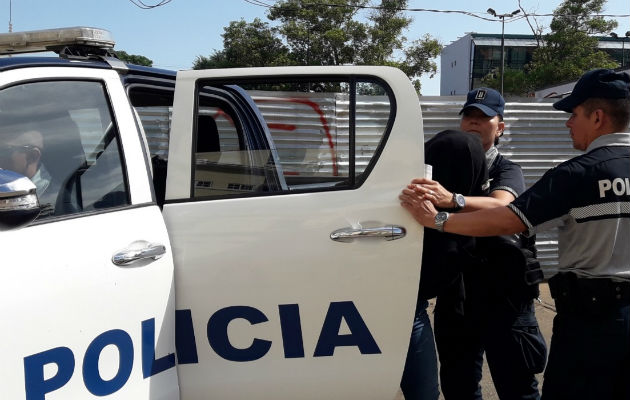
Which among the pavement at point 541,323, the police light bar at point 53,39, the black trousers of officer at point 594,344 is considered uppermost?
the police light bar at point 53,39

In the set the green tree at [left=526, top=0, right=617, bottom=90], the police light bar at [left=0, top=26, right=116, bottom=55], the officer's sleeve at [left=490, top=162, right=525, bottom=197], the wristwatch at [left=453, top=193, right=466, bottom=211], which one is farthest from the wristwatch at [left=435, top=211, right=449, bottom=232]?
the green tree at [left=526, top=0, right=617, bottom=90]

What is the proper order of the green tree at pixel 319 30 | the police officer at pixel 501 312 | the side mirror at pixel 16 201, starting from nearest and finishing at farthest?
the side mirror at pixel 16 201 → the police officer at pixel 501 312 → the green tree at pixel 319 30

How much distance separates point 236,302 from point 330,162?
75cm

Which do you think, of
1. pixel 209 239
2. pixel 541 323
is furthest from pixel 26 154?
pixel 541 323

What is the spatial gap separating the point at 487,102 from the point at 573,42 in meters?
39.2

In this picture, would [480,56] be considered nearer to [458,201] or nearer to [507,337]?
[507,337]

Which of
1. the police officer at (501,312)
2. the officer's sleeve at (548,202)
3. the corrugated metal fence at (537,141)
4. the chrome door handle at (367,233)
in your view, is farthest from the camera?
the corrugated metal fence at (537,141)

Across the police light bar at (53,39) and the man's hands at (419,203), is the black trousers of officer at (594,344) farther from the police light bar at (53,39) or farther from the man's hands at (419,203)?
the police light bar at (53,39)

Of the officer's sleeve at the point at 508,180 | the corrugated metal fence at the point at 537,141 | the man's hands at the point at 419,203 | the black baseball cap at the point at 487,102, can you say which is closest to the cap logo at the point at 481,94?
the black baseball cap at the point at 487,102

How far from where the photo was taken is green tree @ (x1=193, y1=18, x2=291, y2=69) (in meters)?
33.0

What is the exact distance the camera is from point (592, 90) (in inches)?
86.4

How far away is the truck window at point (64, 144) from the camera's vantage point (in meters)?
2.02

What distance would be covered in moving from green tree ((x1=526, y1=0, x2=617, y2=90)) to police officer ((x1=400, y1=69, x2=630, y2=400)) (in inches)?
1477

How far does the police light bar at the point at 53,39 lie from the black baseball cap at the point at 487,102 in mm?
1665
